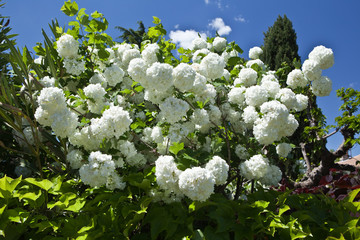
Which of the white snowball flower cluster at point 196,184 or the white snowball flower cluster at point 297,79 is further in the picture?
the white snowball flower cluster at point 297,79

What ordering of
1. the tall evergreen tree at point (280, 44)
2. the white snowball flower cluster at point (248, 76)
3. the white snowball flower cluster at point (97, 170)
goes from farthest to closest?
1. the tall evergreen tree at point (280, 44)
2. the white snowball flower cluster at point (248, 76)
3. the white snowball flower cluster at point (97, 170)

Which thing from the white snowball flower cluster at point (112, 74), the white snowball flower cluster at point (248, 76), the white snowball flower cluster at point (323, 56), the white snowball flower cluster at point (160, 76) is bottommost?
the white snowball flower cluster at point (160, 76)

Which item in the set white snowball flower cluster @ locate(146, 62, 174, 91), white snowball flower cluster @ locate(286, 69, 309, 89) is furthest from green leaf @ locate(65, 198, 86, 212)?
white snowball flower cluster @ locate(286, 69, 309, 89)

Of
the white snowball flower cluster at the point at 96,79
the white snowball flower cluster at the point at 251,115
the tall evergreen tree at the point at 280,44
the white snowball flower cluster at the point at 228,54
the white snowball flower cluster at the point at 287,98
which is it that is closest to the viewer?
the white snowball flower cluster at the point at 251,115

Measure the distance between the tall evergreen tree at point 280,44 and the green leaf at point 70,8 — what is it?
480 inches

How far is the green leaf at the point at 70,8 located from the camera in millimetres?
2760

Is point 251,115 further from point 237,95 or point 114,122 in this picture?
point 114,122

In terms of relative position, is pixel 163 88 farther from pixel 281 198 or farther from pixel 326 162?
pixel 326 162

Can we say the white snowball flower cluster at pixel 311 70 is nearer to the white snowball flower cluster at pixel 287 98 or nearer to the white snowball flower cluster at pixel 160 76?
the white snowball flower cluster at pixel 287 98

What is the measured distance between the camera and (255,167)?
94.7 inches

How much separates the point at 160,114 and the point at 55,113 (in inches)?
30.2

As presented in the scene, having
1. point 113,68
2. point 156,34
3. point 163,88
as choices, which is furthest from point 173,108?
point 156,34

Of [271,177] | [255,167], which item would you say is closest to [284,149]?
[271,177]

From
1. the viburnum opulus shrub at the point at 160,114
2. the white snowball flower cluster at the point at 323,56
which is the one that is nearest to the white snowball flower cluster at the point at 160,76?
the viburnum opulus shrub at the point at 160,114
